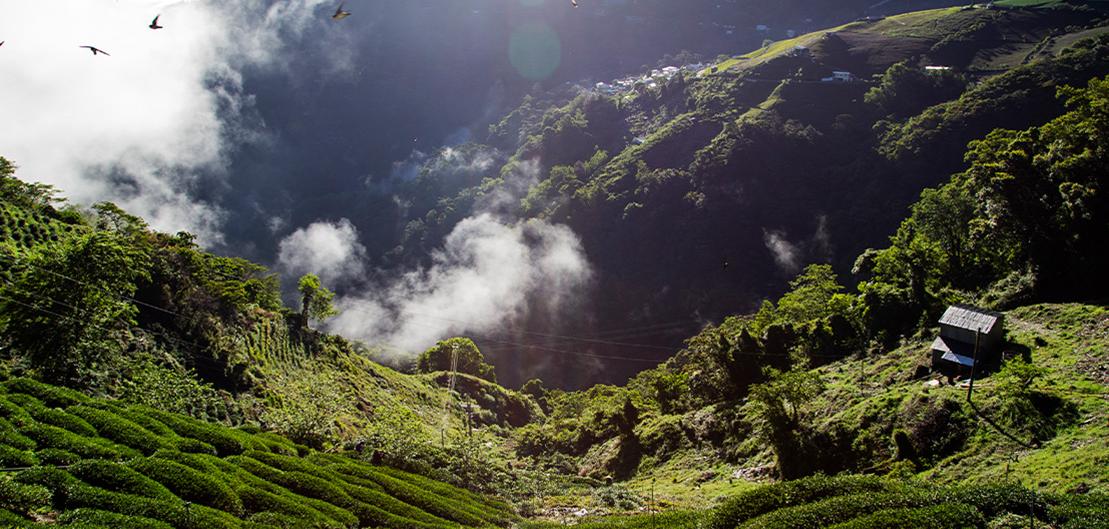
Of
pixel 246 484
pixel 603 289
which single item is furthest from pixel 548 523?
pixel 603 289

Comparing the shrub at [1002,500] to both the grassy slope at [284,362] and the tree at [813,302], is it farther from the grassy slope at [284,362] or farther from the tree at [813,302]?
the tree at [813,302]

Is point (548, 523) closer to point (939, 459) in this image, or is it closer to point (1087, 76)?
point (939, 459)

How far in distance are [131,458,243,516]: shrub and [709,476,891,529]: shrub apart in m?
19.5

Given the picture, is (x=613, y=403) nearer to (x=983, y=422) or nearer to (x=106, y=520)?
(x=983, y=422)

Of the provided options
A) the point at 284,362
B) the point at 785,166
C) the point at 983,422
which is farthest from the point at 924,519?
the point at 785,166

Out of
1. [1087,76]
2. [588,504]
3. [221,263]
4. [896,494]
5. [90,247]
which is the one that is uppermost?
[1087,76]

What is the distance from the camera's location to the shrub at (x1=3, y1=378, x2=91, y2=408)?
2761 cm

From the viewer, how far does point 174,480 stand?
2253 cm

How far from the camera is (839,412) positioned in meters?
42.5

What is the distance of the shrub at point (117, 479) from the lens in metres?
20.6

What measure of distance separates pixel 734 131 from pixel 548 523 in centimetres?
15337

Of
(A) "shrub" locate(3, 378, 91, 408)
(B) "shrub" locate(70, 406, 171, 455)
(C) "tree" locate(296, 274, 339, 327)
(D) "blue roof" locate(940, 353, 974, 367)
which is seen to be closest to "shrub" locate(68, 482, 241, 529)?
(B) "shrub" locate(70, 406, 171, 455)

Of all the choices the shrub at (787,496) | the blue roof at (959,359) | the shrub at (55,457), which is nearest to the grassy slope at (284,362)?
the shrub at (55,457)

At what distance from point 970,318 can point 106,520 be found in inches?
2008
